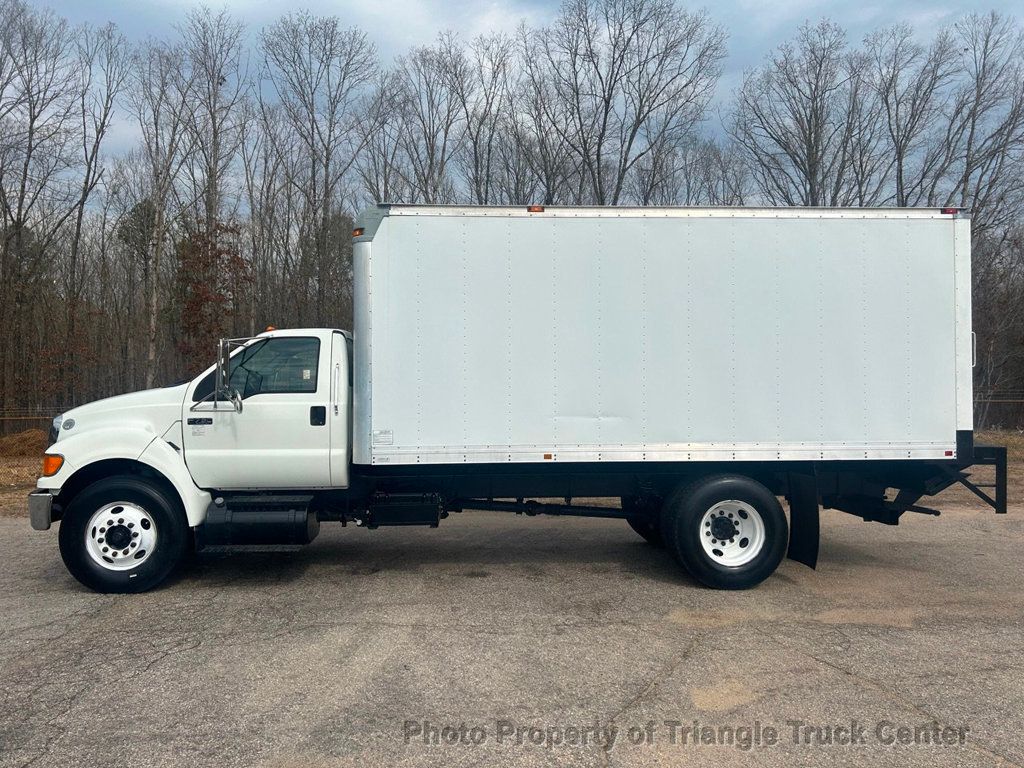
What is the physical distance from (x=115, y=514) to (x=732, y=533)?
533 cm

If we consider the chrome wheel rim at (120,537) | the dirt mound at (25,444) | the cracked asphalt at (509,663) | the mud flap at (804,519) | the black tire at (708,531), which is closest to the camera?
the cracked asphalt at (509,663)

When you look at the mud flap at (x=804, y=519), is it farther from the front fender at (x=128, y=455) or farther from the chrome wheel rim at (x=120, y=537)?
the chrome wheel rim at (x=120, y=537)

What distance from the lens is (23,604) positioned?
19.7ft

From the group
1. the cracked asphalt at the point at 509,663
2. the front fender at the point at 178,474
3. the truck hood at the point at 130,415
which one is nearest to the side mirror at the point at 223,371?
the truck hood at the point at 130,415

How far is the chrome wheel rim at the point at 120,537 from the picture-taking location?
20.2ft

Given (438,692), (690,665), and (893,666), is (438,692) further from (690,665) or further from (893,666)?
(893,666)

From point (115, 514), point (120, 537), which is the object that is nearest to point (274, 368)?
point (115, 514)

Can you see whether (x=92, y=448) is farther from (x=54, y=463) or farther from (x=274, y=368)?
(x=274, y=368)

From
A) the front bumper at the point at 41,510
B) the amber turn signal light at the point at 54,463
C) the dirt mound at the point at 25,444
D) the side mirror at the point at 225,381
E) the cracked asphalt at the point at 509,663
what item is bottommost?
the cracked asphalt at the point at 509,663

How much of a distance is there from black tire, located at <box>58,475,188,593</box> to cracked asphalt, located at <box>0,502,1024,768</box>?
6.7 inches

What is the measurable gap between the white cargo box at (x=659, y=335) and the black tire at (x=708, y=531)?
31 cm

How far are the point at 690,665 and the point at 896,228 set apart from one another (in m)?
4.17

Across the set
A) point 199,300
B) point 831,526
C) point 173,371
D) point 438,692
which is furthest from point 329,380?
point 173,371

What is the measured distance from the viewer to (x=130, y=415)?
20.9 feet
